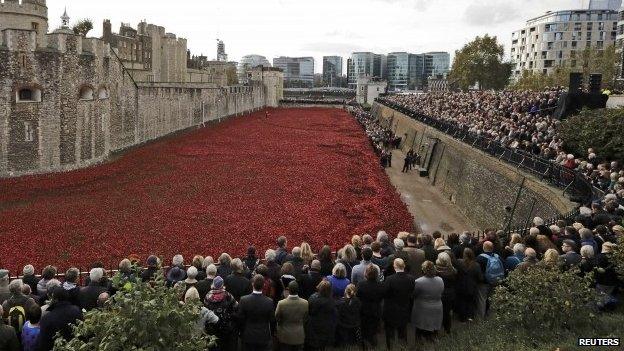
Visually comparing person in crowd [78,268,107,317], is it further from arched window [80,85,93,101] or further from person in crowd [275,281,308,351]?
arched window [80,85,93,101]

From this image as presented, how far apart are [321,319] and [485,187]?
55.3ft

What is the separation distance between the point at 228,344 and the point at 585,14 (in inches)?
4316

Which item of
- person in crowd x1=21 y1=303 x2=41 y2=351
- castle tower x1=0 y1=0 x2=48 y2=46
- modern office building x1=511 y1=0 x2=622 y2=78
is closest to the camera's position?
person in crowd x1=21 y1=303 x2=41 y2=351

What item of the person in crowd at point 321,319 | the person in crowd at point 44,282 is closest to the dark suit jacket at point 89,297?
the person in crowd at point 44,282

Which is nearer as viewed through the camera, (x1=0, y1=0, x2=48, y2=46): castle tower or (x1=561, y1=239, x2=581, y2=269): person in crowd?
(x1=561, y1=239, x2=581, y2=269): person in crowd

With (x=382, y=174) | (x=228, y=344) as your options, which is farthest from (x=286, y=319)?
(x=382, y=174)

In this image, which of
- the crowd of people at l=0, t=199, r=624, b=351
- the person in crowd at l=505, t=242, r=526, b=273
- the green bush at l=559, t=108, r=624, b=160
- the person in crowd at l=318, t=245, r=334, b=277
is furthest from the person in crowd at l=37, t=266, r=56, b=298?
the green bush at l=559, t=108, r=624, b=160

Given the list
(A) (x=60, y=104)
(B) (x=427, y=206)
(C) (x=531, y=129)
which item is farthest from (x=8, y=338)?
(C) (x=531, y=129)

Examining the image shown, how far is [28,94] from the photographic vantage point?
2467 centimetres

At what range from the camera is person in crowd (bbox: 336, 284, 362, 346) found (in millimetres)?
7762

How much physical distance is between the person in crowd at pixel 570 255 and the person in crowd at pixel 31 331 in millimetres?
8190

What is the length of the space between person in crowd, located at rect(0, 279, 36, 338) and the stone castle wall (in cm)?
1937

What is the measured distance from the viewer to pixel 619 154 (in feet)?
60.0

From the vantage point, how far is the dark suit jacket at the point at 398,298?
794 centimetres
